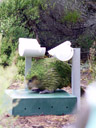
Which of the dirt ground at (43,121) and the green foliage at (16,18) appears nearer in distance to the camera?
the dirt ground at (43,121)

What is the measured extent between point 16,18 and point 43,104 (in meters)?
5.78

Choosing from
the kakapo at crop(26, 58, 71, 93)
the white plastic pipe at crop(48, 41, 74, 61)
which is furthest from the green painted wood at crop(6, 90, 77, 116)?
the white plastic pipe at crop(48, 41, 74, 61)

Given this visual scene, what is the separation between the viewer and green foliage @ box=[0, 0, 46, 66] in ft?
27.7

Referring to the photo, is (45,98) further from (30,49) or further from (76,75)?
(30,49)

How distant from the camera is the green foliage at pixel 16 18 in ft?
27.7

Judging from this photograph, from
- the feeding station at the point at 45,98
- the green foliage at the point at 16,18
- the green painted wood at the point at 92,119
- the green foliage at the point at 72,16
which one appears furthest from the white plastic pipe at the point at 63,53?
the green foliage at the point at 72,16

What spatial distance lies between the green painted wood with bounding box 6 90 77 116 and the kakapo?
205mm

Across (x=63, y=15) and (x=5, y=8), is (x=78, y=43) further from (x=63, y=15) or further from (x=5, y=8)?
(x=5, y=8)

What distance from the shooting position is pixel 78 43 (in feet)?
33.3

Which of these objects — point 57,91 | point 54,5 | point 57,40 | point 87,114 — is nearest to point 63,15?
point 54,5

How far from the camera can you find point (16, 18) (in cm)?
899

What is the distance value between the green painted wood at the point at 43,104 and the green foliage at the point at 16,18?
15.1ft

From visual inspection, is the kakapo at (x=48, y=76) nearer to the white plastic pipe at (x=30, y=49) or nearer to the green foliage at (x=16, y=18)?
the white plastic pipe at (x=30, y=49)

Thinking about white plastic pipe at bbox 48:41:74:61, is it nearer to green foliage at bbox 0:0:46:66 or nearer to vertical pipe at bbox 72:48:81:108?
vertical pipe at bbox 72:48:81:108
